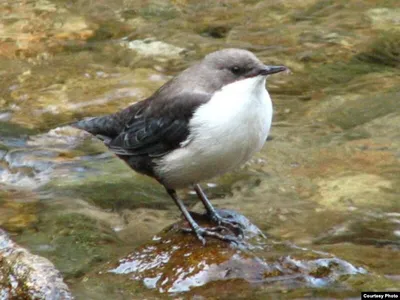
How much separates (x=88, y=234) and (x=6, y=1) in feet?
18.7

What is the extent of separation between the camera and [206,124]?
4.71 metres

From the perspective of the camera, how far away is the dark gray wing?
194 inches

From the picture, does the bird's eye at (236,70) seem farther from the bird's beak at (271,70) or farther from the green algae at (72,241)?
the green algae at (72,241)

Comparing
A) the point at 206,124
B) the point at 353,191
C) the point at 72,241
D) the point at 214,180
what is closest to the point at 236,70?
the point at 206,124

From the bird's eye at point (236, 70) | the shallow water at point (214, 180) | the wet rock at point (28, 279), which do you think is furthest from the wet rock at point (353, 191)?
the wet rock at point (28, 279)

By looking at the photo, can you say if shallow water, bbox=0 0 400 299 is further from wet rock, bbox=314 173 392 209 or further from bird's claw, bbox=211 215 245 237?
bird's claw, bbox=211 215 245 237

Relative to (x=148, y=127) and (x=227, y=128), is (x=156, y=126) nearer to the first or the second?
(x=148, y=127)

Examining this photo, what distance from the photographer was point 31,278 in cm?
422

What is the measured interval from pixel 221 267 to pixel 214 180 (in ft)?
7.72

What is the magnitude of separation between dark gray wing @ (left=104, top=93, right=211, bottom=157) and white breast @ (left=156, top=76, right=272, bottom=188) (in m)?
0.09

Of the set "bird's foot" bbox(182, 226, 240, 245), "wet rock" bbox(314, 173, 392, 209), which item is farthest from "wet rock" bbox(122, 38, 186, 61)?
"bird's foot" bbox(182, 226, 240, 245)

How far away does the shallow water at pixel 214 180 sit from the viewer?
19.0ft

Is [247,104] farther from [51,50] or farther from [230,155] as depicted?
[51,50]

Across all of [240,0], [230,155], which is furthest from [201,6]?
[230,155]
